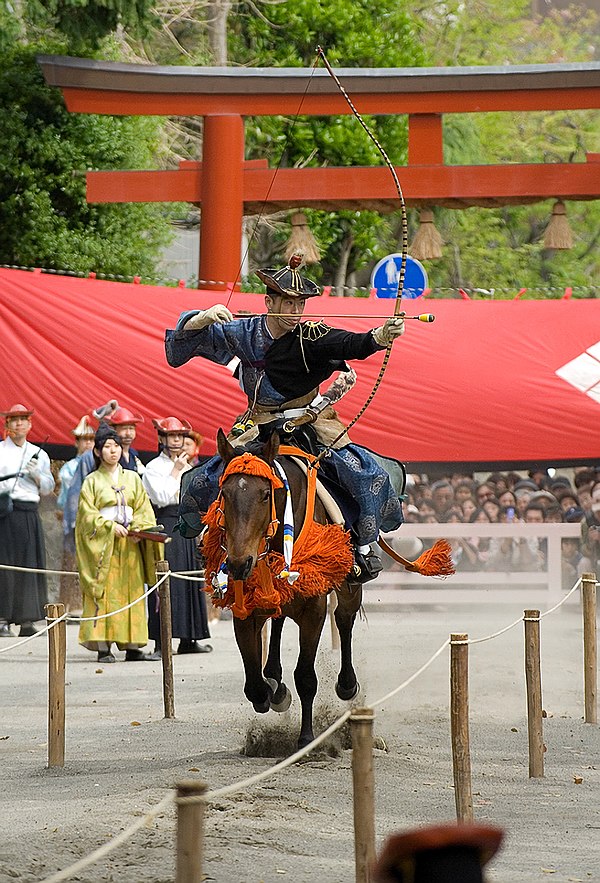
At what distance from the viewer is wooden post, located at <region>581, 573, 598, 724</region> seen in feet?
25.0

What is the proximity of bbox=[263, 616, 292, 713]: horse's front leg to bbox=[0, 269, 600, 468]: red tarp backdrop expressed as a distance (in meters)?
5.92

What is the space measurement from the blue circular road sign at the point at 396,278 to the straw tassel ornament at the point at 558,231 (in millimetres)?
1154

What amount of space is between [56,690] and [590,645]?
Answer: 285 centimetres

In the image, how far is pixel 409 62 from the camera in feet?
71.9

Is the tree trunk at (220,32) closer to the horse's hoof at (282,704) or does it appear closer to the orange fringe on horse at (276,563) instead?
the horse's hoof at (282,704)

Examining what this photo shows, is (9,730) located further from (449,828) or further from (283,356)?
(449,828)

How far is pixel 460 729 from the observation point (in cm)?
499

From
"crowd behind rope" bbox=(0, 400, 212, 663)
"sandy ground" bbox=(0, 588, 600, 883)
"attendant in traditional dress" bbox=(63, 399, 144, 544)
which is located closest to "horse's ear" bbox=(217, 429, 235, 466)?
"sandy ground" bbox=(0, 588, 600, 883)

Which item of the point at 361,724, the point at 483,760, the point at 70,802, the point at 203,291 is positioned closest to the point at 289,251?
the point at 203,291

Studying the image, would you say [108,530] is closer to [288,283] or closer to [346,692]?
[346,692]

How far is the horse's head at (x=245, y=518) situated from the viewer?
Answer: 5605 millimetres

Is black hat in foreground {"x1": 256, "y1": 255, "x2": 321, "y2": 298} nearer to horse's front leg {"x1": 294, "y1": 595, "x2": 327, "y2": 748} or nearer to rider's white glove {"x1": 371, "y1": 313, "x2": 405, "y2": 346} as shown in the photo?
rider's white glove {"x1": 371, "y1": 313, "x2": 405, "y2": 346}

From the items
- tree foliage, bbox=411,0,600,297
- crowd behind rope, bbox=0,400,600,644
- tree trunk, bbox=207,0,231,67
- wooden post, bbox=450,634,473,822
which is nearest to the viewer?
wooden post, bbox=450,634,473,822

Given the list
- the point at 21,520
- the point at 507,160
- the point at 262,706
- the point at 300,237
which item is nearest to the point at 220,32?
the point at 300,237
